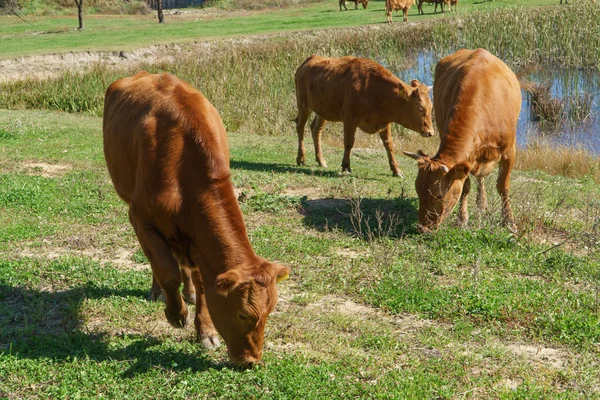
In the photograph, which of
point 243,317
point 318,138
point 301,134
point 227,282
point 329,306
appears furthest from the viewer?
point 301,134

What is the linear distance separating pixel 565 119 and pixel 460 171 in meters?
13.9

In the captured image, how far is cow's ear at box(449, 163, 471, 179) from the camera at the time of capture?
27.5 ft

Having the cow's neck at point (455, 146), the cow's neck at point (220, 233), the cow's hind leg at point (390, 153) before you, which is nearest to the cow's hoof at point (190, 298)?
the cow's neck at point (220, 233)

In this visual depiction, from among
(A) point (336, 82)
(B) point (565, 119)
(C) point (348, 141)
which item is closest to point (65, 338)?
(C) point (348, 141)

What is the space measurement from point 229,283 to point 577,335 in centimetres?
318

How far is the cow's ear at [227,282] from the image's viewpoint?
185 inches

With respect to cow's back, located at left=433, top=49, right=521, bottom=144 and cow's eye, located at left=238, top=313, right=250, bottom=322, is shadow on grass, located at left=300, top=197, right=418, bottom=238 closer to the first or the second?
cow's back, located at left=433, top=49, right=521, bottom=144

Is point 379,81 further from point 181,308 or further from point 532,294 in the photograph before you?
point 181,308

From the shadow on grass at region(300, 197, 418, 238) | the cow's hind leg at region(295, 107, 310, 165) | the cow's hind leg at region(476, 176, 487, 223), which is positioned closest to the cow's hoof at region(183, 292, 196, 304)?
the shadow on grass at region(300, 197, 418, 238)

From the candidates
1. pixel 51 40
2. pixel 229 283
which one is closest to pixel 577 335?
pixel 229 283

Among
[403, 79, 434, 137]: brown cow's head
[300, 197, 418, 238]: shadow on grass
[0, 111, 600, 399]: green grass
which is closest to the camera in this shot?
[0, 111, 600, 399]: green grass

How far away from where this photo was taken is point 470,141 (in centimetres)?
863

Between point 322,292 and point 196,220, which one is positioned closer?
point 196,220

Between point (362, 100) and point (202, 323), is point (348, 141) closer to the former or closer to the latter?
point (362, 100)
